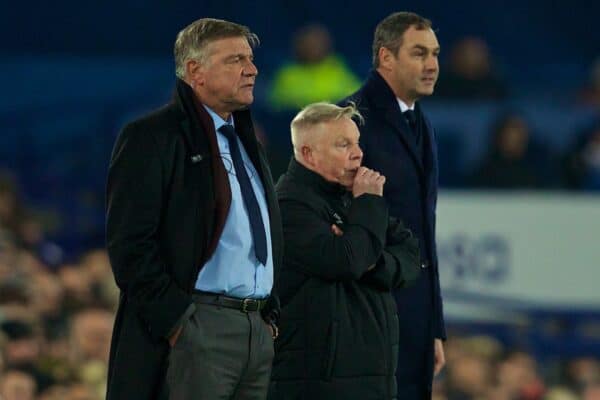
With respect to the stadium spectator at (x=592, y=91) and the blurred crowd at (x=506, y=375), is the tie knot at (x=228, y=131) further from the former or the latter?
the stadium spectator at (x=592, y=91)

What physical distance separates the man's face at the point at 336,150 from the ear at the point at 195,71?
0.58 m

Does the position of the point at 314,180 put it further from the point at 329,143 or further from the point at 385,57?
the point at 385,57

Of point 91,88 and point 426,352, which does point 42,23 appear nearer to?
point 91,88

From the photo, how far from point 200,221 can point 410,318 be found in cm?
125

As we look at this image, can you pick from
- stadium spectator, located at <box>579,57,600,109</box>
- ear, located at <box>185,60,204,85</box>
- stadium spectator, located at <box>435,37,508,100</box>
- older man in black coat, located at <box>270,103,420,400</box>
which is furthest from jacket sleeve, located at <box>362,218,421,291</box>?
stadium spectator, located at <box>579,57,600,109</box>

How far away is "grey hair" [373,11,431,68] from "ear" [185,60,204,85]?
3.89 feet

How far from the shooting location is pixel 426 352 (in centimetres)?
536

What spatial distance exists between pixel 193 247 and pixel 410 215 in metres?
1.22

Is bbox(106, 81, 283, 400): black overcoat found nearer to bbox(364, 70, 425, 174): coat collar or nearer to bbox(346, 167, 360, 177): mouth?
→ bbox(346, 167, 360, 177): mouth

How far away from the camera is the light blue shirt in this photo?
14.2 feet

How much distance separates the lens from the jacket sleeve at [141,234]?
420cm

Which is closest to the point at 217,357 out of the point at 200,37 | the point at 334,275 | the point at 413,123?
the point at 334,275

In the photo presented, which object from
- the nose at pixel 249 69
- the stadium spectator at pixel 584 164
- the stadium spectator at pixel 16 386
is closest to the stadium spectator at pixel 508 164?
the stadium spectator at pixel 584 164

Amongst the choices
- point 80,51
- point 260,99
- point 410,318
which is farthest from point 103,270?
point 410,318
